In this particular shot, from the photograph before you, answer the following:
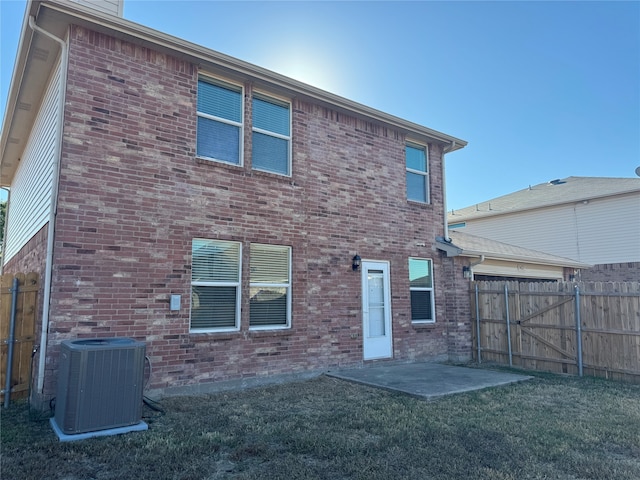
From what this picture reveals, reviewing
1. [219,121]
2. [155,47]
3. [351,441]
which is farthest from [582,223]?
[155,47]

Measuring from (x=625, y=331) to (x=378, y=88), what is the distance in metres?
8.25

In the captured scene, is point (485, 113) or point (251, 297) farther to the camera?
point (485, 113)

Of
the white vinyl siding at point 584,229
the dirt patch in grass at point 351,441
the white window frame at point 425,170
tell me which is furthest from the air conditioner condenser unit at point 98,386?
the white vinyl siding at point 584,229

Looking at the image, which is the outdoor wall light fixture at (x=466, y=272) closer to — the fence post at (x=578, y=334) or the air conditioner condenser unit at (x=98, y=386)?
the fence post at (x=578, y=334)

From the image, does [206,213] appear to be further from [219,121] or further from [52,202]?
[52,202]

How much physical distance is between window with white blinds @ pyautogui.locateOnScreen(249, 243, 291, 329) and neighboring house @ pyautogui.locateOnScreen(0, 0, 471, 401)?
29 millimetres

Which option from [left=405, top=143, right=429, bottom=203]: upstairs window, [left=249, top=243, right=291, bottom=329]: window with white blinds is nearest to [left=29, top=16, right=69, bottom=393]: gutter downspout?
[left=249, top=243, right=291, bottom=329]: window with white blinds

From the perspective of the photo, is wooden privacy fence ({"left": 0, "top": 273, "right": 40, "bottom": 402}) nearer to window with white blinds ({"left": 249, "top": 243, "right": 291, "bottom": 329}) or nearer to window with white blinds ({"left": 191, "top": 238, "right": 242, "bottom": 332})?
window with white blinds ({"left": 191, "top": 238, "right": 242, "bottom": 332})

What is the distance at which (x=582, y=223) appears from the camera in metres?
18.8

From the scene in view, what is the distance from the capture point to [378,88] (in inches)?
473

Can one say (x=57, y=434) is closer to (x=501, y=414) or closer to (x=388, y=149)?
(x=501, y=414)

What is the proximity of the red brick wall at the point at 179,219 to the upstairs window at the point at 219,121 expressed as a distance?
23 cm

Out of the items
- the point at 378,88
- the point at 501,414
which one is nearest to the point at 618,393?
the point at 501,414

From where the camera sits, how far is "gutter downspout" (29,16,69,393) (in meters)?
5.64
